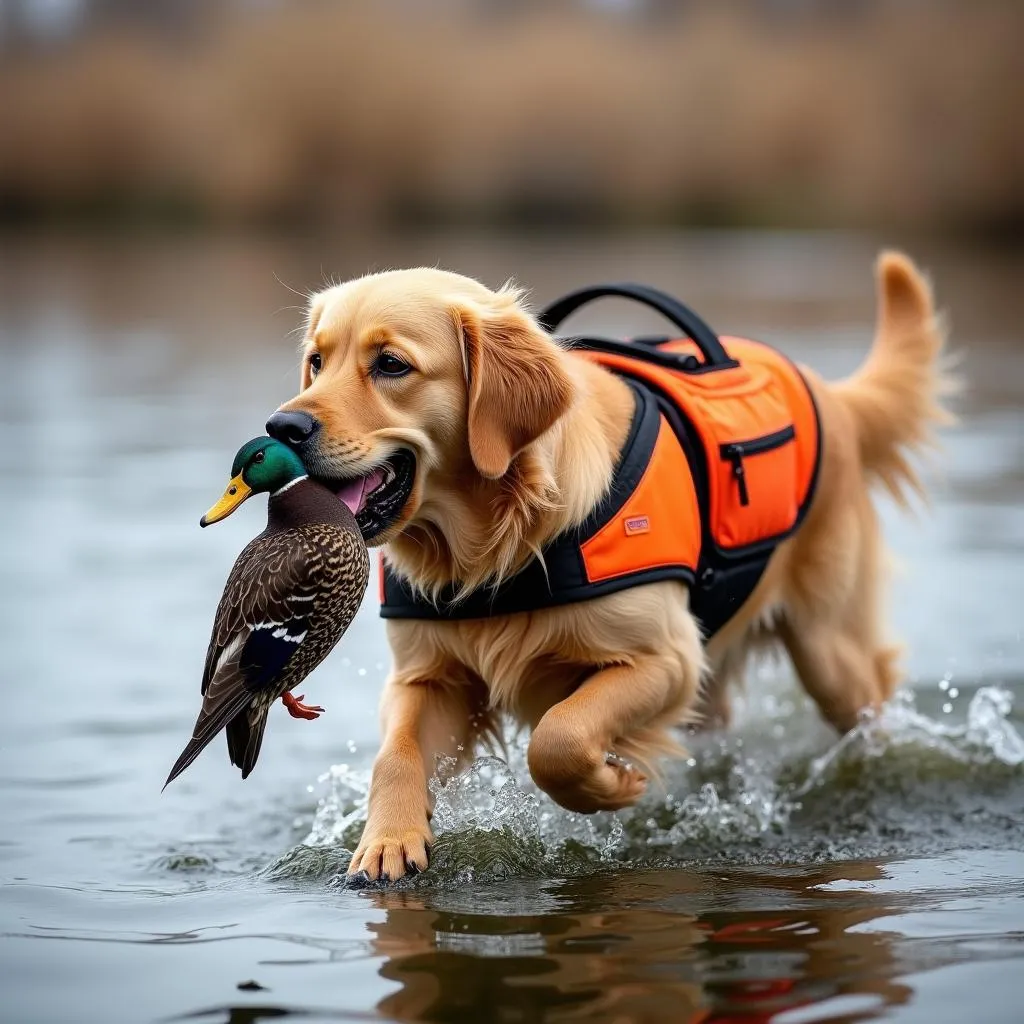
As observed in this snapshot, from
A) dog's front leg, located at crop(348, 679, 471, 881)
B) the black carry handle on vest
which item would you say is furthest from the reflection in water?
the black carry handle on vest

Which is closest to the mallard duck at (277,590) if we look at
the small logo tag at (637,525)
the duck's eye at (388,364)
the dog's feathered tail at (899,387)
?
the duck's eye at (388,364)

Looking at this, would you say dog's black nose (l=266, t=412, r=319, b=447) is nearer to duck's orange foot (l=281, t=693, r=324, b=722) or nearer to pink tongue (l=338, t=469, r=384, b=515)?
pink tongue (l=338, t=469, r=384, b=515)

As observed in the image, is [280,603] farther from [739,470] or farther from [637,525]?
[739,470]

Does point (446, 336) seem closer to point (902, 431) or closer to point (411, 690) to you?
point (411, 690)

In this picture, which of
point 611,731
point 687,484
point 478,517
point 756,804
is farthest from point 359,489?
point 756,804

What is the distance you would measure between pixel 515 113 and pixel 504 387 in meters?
20.1

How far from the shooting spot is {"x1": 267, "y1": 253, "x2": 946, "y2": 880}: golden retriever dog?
393 cm

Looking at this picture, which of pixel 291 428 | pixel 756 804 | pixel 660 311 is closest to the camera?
pixel 291 428

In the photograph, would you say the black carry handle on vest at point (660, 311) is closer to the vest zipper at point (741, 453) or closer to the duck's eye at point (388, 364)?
the vest zipper at point (741, 453)

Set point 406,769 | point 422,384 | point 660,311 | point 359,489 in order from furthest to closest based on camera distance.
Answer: point 660,311 < point 406,769 < point 422,384 < point 359,489

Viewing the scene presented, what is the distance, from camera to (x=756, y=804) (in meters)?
5.00

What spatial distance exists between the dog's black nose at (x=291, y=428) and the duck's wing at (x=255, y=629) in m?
0.24

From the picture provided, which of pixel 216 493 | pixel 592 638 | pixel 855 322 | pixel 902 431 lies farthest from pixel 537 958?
pixel 855 322

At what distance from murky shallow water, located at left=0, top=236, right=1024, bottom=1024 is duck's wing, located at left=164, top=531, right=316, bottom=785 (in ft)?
1.70
